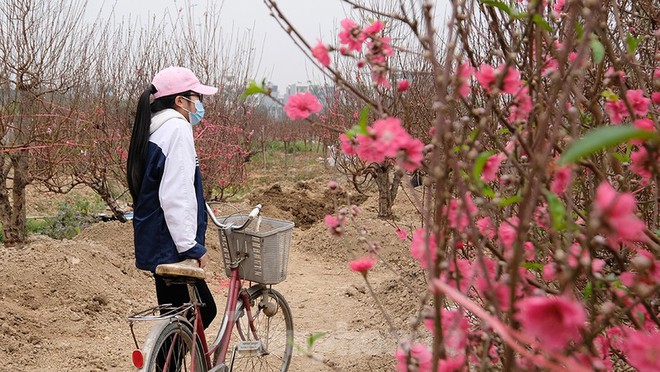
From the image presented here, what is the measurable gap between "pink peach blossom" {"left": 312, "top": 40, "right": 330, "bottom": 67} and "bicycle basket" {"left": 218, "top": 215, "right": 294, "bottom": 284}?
1.81m

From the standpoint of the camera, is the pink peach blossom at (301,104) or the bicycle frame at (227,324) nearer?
the pink peach blossom at (301,104)

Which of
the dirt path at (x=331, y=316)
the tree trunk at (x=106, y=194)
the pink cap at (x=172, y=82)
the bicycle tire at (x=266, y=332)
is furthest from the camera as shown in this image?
the tree trunk at (x=106, y=194)

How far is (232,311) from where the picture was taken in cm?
330

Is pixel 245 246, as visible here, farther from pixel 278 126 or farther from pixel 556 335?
pixel 278 126

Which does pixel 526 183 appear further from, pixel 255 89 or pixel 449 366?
pixel 255 89

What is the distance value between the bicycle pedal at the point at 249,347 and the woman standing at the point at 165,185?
41cm

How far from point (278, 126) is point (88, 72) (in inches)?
771

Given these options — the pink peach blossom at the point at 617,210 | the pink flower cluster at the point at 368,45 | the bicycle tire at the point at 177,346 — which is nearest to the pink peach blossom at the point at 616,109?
the pink flower cluster at the point at 368,45

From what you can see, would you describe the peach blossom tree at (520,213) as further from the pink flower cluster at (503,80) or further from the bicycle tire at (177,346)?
the bicycle tire at (177,346)

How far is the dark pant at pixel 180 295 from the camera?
10.4 ft

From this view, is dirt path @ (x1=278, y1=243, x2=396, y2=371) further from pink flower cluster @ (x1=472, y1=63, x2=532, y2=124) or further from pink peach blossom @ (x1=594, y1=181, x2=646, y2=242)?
pink peach blossom @ (x1=594, y1=181, x2=646, y2=242)

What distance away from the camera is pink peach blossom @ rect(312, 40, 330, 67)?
149 cm

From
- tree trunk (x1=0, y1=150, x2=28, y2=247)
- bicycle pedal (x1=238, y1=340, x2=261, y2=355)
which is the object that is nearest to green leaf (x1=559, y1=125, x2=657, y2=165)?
bicycle pedal (x1=238, y1=340, x2=261, y2=355)

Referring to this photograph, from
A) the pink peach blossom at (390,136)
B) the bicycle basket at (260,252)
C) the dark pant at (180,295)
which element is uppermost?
the pink peach blossom at (390,136)
